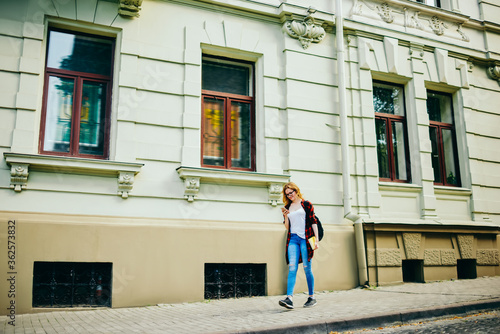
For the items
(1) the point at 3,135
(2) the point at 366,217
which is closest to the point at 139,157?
(1) the point at 3,135

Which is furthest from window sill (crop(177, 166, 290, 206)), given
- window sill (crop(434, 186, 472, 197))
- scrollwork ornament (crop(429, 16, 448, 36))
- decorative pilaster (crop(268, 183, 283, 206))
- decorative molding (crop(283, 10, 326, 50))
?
scrollwork ornament (crop(429, 16, 448, 36))

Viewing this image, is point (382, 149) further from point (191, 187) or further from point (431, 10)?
point (191, 187)

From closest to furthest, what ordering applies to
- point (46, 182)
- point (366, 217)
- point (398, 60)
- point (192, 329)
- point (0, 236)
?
point (192, 329) < point (0, 236) < point (46, 182) < point (366, 217) < point (398, 60)

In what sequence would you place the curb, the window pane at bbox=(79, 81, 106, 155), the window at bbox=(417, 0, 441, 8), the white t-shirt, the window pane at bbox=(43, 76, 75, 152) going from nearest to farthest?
the curb, the white t-shirt, the window pane at bbox=(43, 76, 75, 152), the window pane at bbox=(79, 81, 106, 155), the window at bbox=(417, 0, 441, 8)

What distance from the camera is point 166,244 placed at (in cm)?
740

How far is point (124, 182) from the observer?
728 centimetres

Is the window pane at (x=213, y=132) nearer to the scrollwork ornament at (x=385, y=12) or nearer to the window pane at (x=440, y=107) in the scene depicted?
the scrollwork ornament at (x=385, y=12)

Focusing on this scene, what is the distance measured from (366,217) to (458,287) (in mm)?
2050

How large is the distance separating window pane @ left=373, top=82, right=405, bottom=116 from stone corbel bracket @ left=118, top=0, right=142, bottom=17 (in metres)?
5.36

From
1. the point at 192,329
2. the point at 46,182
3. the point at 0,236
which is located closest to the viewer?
the point at 192,329

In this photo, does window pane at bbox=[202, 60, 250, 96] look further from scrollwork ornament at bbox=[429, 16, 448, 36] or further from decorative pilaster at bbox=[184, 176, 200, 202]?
scrollwork ornament at bbox=[429, 16, 448, 36]

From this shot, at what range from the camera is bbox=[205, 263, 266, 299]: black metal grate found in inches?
308

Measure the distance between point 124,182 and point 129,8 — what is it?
301 cm

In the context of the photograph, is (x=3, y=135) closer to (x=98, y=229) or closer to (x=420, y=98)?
(x=98, y=229)
